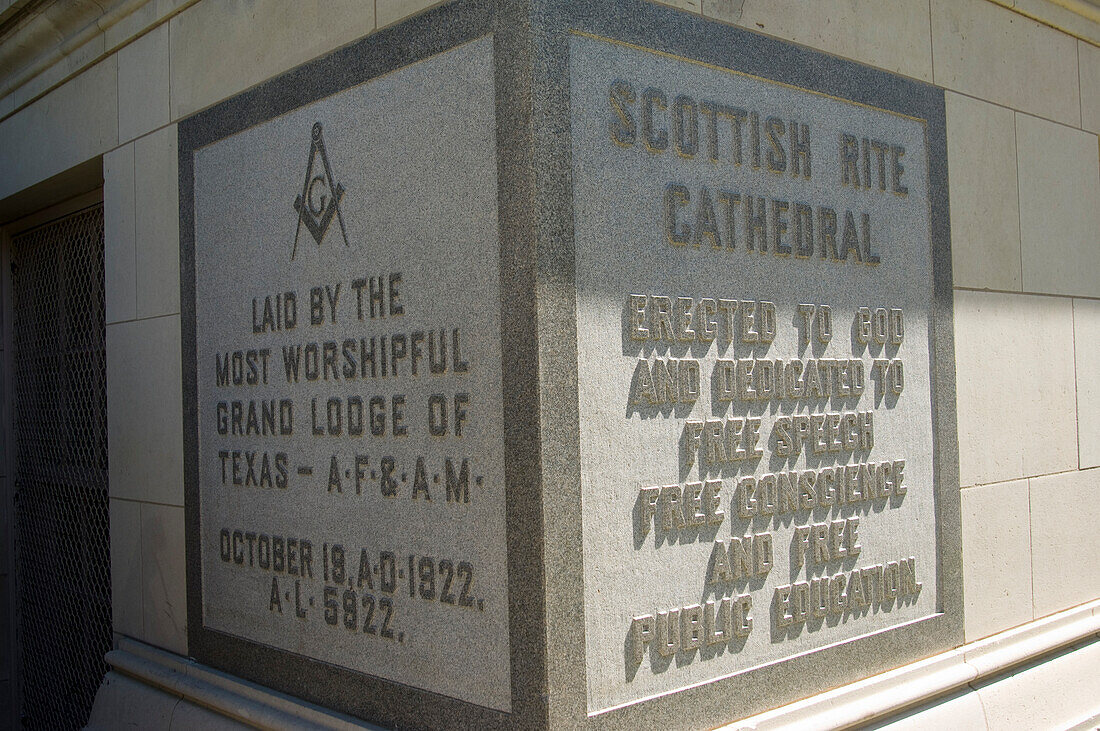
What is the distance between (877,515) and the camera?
4.20m

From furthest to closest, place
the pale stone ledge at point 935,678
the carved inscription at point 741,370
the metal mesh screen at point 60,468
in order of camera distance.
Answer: the metal mesh screen at point 60,468
the pale stone ledge at point 935,678
the carved inscription at point 741,370

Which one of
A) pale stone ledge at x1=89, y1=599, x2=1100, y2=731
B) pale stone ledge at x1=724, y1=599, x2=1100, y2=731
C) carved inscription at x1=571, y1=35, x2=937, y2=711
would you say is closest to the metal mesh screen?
pale stone ledge at x1=89, y1=599, x2=1100, y2=731

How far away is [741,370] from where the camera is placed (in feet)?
12.2

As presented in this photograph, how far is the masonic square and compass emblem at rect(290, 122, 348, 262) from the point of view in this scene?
4004mm

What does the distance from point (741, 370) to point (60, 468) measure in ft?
16.0

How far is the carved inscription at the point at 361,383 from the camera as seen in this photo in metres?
3.36

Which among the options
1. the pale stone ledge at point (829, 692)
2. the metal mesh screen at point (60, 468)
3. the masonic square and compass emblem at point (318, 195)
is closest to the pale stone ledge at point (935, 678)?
the pale stone ledge at point (829, 692)

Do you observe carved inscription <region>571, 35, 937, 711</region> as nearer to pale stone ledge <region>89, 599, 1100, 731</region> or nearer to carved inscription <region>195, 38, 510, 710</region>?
pale stone ledge <region>89, 599, 1100, 731</region>

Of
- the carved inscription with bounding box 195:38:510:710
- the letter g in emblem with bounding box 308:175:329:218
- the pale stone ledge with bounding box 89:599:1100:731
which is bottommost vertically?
the pale stone ledge with bounding box 89:599:1100:731

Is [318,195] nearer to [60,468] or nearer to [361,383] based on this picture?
[361,383]

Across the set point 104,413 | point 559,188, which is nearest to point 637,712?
point 559,188

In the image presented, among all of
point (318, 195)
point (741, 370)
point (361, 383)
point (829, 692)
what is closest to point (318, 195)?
point (318, 195)

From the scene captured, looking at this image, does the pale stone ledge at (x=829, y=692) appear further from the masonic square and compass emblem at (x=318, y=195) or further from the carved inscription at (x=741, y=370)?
the masonic square and compass emblem at (x=318, y=195)

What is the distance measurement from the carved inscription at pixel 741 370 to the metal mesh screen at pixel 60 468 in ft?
Answer: 13.1
